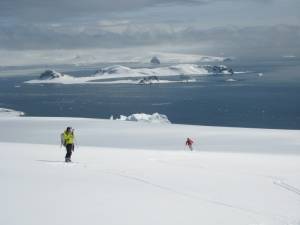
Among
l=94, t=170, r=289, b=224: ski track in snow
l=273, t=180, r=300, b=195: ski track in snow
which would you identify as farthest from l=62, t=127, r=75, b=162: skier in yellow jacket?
l=273, t=180, r=300, b=195: ski track in snow

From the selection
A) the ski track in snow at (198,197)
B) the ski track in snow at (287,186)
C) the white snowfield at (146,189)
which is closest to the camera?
the white snowfield at (146,189)

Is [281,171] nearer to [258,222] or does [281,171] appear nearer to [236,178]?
[236,178]

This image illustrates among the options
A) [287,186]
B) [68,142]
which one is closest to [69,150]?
[68,142]

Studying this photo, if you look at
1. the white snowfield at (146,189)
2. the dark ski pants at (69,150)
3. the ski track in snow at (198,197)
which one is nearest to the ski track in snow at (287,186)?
the white snowfield at (146,189)

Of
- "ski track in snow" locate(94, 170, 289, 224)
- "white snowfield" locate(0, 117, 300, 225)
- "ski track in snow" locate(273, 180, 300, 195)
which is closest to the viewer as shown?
"white snowfield" locate(0, 117, 300, 225)

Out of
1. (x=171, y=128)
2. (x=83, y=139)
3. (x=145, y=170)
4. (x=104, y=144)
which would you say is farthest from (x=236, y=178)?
(x=171, y=128)

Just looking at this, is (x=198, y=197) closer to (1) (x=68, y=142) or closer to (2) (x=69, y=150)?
(2) (x=69, y=150)

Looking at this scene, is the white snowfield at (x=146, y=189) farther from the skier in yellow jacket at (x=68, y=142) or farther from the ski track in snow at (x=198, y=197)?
the skier in yellow jacket at (x=68, y=142)

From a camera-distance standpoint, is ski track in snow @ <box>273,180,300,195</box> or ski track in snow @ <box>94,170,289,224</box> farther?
ski track in snow @ <box>273,180,300,195</box>

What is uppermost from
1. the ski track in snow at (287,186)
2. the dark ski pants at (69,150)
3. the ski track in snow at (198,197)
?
the dark ski pants at (69,150)

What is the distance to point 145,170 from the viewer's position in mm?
13242

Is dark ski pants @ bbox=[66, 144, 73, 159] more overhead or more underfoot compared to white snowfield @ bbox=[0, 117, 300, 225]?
more overhead

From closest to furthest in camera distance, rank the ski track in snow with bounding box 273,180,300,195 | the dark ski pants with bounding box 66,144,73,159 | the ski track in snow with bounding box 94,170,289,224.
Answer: the ski track in snow with bounding box 94,170,289,224, the ski track in snow with bounding box 273,180,300,195, the dark ski pants with bounding box 66,144,73,159

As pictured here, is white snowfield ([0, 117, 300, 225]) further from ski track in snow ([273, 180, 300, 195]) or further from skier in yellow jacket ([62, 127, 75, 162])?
skier in yellow jacket ([62, 127, 75, 162])
